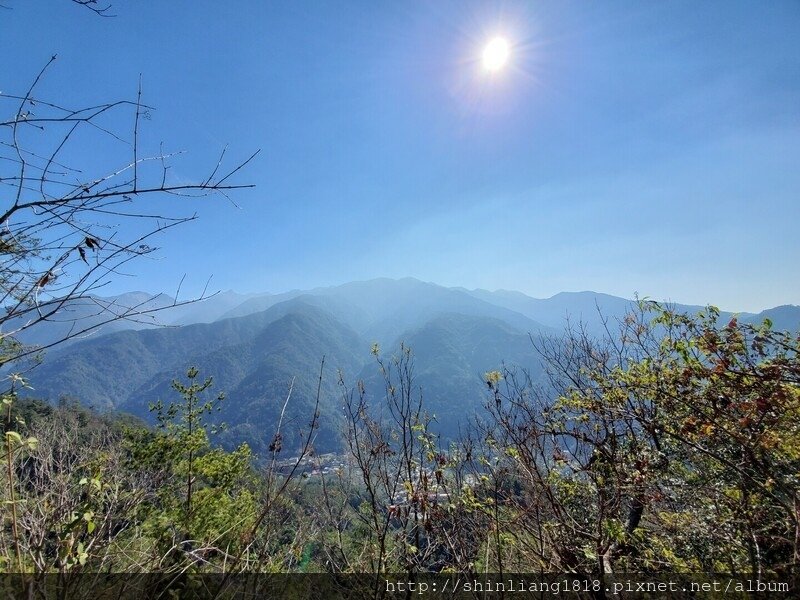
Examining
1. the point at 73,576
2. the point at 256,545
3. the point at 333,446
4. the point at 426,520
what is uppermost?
the point at 73,576

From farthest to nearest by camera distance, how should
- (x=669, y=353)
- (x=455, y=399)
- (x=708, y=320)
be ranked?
(x=455, y=399) → (x=669, y=353) → (x=708, y=320)

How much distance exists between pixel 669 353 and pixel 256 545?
21.2 ft

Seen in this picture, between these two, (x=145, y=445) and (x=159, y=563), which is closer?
(x=159, y=563)

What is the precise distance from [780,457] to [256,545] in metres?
5.16

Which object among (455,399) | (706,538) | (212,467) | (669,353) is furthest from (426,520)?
(455,399)

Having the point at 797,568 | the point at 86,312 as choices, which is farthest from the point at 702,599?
the point at 86,312

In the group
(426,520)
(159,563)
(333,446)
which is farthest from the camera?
(333,446)

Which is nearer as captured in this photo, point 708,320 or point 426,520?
point 426,520

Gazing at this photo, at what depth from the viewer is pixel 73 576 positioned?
5.08 feet

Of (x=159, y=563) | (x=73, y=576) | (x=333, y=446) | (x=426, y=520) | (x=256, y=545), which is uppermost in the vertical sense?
(x=73, y=576)

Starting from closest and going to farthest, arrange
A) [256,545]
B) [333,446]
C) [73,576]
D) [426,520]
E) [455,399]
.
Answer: [73,576], [256,545], [426,520], [333,446], [455,399]

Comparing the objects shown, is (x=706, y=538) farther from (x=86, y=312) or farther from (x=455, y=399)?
(x=455, y=399)

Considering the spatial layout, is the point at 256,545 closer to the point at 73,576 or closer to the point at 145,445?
the point at 73,576

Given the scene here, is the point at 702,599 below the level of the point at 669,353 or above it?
below
